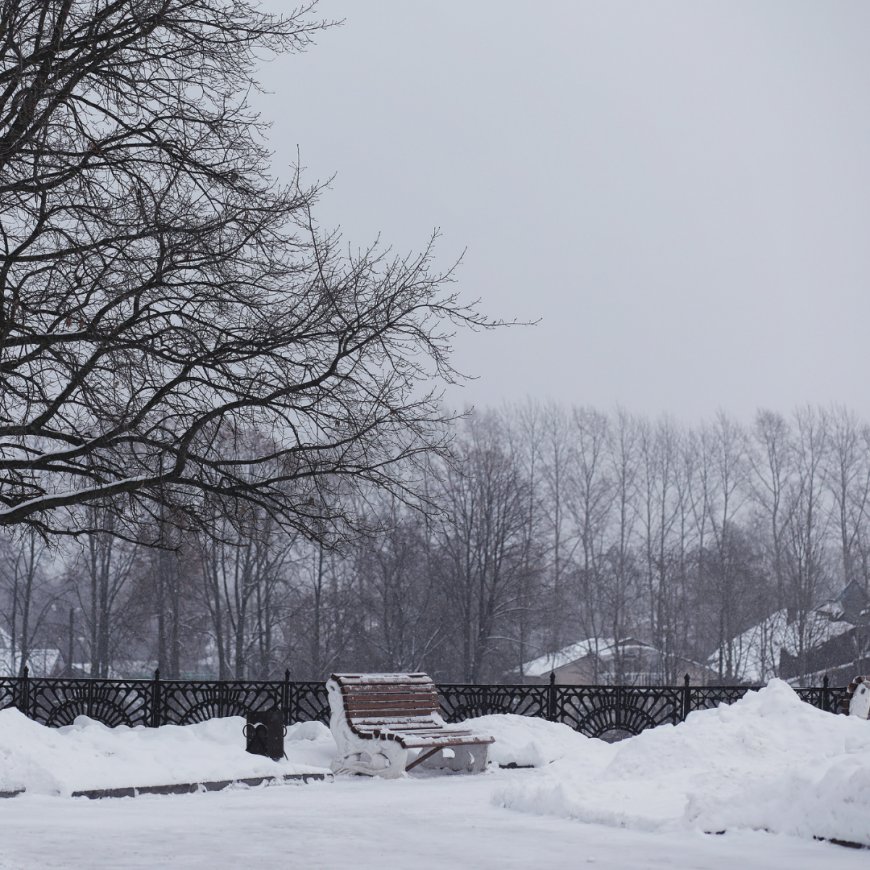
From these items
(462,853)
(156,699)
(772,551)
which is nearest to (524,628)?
Answer: (772,551)

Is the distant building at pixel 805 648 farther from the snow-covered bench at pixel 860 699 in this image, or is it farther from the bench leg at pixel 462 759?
the bench leg at pixel 462 759

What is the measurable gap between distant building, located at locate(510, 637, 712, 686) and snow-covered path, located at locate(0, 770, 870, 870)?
4135cm

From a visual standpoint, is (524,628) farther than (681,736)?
Yes

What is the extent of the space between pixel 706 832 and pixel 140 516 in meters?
6.51

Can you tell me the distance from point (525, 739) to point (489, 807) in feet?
18.7

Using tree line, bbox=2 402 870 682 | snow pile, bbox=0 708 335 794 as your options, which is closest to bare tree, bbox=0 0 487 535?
snow pile, bbox=0 708 335 794

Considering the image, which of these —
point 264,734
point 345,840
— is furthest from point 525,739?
point 345,840

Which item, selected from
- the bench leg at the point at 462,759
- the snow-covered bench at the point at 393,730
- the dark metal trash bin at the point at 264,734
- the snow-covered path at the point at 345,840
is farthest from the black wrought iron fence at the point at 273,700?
the snow-covered path at the point at 345,840

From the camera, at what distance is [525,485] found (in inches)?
1928

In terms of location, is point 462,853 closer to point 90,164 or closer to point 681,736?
point 681,736

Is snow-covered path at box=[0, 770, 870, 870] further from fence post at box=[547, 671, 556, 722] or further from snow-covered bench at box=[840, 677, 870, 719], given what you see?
snow-covered bench at box=[840, 677, 870, 719]

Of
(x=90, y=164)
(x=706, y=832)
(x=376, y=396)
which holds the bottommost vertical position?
(x=706, y=832)

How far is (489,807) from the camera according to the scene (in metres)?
10.3

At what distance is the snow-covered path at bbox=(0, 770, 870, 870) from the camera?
23.1 ft
